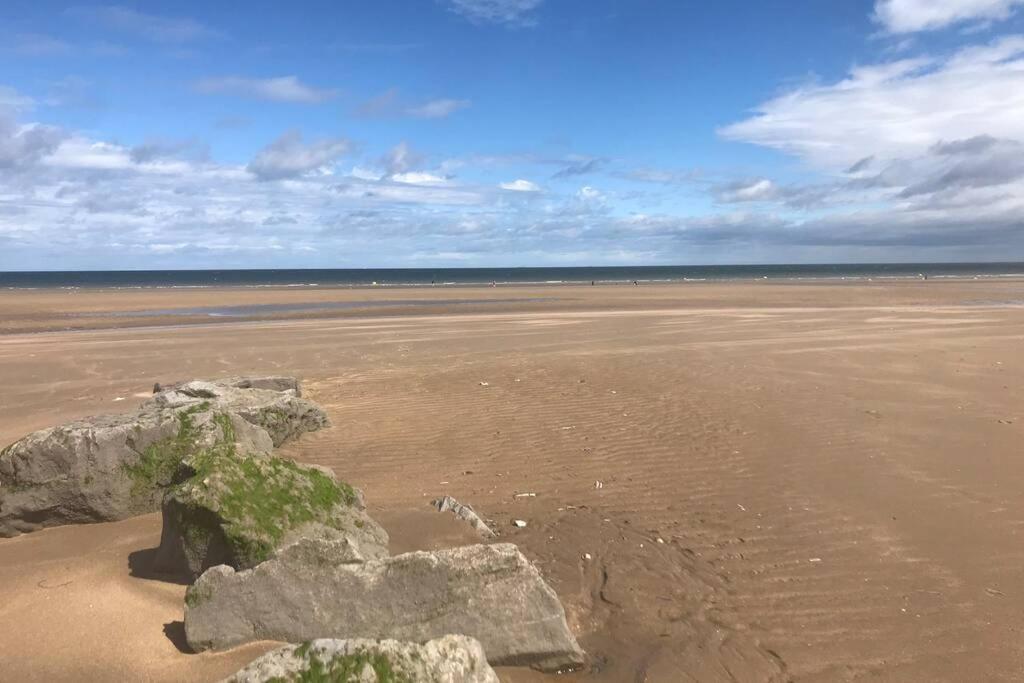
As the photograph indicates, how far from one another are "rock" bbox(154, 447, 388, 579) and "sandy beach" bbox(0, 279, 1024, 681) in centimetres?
41

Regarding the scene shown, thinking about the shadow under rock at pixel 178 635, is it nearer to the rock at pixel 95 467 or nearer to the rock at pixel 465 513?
the rock at pixel 95 467

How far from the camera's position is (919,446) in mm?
9477

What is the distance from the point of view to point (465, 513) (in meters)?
6.73

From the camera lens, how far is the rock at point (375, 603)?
4.25 meters

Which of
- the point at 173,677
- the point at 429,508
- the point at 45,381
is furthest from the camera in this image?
the point at 45,381

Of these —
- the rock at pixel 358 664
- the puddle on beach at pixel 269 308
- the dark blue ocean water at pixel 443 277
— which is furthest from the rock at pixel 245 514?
the dark blue ocean water at pixel 443 277

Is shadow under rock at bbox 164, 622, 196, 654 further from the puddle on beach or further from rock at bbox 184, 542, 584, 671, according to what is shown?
the puddle on beach

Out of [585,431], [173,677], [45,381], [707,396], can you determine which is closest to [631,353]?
[707,396]

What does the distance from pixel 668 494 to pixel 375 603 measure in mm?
4382

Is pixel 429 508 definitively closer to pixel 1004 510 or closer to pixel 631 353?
pixel 1004 510

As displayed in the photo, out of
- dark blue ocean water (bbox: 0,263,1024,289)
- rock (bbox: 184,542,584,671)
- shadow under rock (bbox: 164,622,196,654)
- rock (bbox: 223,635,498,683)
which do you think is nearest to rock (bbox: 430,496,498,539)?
rock (bbox: 184,542,584,671)

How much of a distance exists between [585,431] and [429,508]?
3941 millimetres

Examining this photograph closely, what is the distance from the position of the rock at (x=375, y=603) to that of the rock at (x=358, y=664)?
729mm

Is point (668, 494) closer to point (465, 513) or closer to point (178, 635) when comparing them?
point (465, 513)
